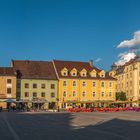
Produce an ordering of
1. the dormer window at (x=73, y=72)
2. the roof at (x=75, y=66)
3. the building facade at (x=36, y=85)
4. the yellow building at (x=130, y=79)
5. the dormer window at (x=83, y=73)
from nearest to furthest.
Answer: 1. the building facade at (x=36, y=85)
2. the dormer window at (x=73, y=72)
3. the roof at (x=75, y=66)
4. the dormer window at (x=83, y=73)
5. the yellow building at (x=130, y=79)

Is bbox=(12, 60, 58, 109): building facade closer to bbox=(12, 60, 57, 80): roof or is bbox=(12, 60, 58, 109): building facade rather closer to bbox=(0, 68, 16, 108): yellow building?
bbox=(12, 60, 57, 80): roof

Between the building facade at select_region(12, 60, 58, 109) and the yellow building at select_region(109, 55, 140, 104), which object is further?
the yellow building at select_region(109, 55, 140, 104)

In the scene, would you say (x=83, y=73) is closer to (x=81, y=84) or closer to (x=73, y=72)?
(x=73, y=72)

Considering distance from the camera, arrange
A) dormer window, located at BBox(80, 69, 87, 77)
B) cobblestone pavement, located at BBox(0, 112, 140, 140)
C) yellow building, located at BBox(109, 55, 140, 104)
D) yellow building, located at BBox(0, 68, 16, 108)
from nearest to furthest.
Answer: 1. cobblestone pavement, located at BBox(0, 112, 140, 140)
2. yellow building, located at BBox(0, 68, 16, 108)
3. dormer window, located at BBox(80, 69, 87, 77)
4. yellow building, located at BBox(109, 55, 140, 104)

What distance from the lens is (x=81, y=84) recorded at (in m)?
101

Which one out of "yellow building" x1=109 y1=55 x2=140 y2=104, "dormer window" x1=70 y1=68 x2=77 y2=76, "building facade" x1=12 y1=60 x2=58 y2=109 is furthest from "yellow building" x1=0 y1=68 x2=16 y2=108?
"yellow building" x1=109 y1=55 x2=140 y2=104

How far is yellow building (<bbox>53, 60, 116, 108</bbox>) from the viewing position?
9912 centimetres

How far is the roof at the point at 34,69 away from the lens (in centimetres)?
9706

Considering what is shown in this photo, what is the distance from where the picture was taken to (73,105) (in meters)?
99.5

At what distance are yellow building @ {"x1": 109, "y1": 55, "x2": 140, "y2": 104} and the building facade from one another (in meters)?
29.1

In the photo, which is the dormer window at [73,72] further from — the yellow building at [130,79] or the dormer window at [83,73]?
the yellow building at [130,79]

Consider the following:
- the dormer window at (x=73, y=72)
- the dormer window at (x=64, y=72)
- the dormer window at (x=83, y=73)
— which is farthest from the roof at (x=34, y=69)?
the dormer window at (x=83, y=73)

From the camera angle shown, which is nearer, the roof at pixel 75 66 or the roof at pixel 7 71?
the roof at pixel 7 71

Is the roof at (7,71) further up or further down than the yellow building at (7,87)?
further up
